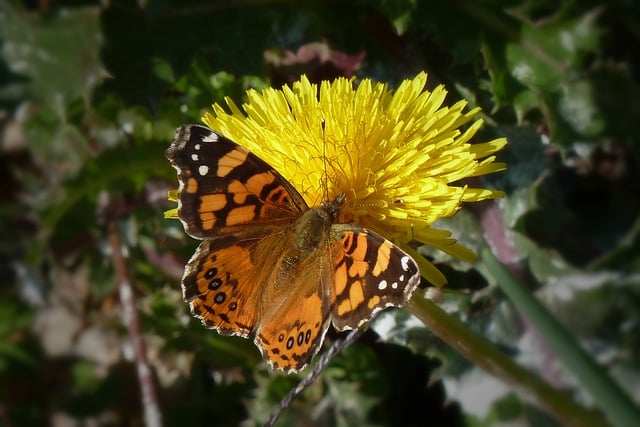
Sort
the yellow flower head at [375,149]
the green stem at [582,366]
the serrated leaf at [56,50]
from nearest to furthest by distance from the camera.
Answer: the green stem at [582,366] < the yellow flower head at [375,149] < the serrated leaf at [56,50]

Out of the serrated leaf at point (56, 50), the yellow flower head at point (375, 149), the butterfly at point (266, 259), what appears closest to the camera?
the butterfly at point (266, 259)

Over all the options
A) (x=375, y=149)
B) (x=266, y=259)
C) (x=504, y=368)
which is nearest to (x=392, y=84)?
(x=375, y=149)

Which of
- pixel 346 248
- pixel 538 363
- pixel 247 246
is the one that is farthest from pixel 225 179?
pixel 538 363

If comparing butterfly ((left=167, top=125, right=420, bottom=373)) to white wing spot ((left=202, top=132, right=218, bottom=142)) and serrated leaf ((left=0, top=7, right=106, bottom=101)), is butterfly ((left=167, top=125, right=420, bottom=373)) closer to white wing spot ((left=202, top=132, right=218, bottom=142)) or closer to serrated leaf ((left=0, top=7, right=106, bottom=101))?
white wing spot ((left=202, top=132, right=218, bottom=142))

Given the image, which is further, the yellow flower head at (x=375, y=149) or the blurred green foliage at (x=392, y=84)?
the blurred green foliage at (x=392, y=84)

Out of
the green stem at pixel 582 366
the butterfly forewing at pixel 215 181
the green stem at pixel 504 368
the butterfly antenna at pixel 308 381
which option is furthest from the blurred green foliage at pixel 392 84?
the green stem at pixel 582 366

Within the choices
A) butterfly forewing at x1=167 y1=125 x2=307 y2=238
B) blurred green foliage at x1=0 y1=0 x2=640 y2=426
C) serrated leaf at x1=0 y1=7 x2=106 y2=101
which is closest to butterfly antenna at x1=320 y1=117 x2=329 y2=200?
butterfly forewing at x1=167 y1=125 x2=307 y2=238

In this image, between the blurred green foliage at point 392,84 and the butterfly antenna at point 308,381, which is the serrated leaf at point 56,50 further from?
the butterfly antenna at point 308,381
